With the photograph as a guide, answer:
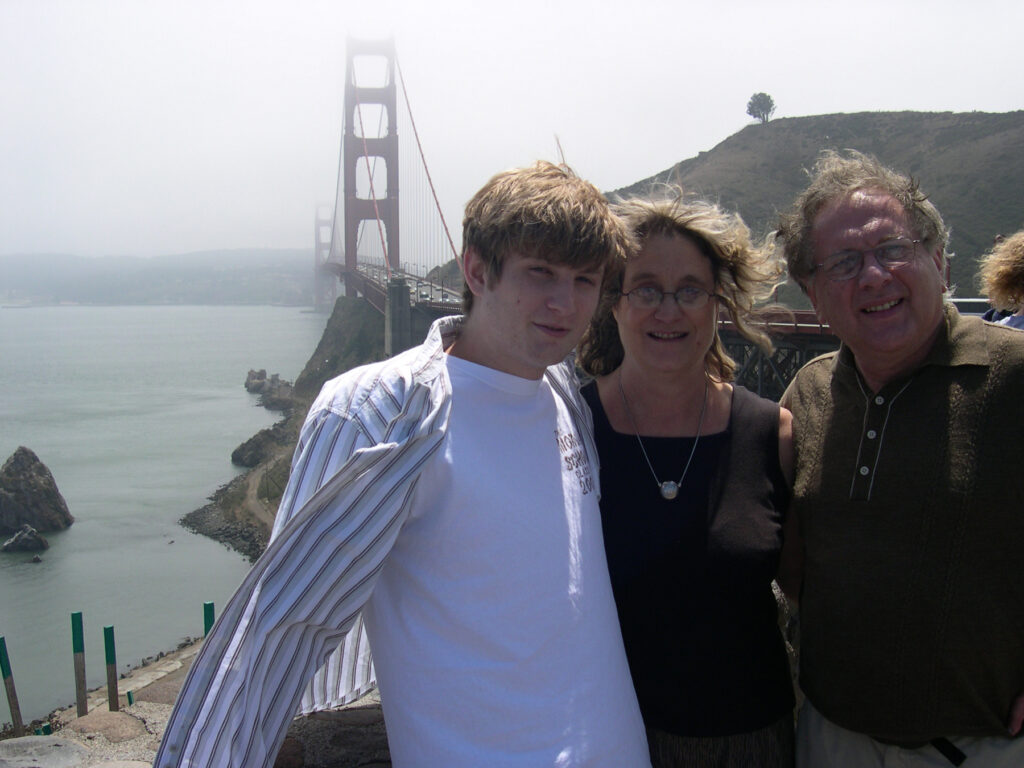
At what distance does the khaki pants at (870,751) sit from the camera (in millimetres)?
1480

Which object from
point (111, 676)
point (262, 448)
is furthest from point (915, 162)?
point (111, 676)

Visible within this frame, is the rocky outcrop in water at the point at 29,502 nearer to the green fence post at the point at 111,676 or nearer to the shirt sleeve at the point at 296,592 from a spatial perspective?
the green fence post at the point at 111,676

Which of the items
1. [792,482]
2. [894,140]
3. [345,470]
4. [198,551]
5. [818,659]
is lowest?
[198,551]

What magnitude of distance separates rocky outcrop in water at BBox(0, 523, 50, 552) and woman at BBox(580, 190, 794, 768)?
2505cm

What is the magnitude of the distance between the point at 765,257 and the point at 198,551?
2198 cm

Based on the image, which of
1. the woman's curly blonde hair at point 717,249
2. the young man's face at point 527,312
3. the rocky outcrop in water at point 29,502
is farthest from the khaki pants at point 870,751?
the rocky outcrop in water at point 29,502

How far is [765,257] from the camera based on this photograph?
1901mm

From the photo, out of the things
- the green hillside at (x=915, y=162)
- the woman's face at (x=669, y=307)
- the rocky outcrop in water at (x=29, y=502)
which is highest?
the green hillside at (x=915, y=162)

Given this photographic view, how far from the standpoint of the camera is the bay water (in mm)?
16156

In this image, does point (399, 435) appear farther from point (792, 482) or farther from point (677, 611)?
point (792, 482)

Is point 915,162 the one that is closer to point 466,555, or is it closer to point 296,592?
point 466,555

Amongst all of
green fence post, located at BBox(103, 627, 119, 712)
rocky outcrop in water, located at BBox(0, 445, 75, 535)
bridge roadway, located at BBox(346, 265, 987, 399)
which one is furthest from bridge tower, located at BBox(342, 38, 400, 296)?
green fence post, located at BBox(103, 627, 119, 712)

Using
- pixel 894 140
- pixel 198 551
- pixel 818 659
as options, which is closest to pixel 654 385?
pixel 818 659

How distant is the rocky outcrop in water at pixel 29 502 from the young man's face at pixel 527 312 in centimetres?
2648
